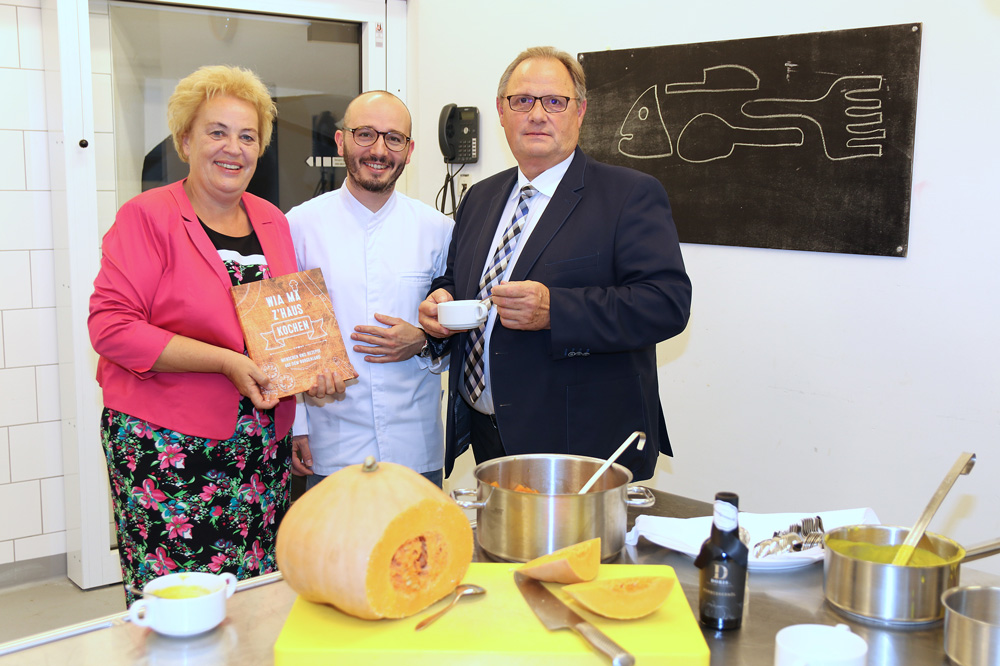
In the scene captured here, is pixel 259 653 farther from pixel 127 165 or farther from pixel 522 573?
pixel 127 165

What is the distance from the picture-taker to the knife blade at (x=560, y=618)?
105 centimetres

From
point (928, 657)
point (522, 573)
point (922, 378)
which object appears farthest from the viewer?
point (922, 378)

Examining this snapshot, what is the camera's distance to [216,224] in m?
2.14

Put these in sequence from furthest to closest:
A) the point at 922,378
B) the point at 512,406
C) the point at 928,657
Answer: the point at 922,378
the point at 512,406
the point at 928,657

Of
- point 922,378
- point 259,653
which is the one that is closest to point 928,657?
point 259,653

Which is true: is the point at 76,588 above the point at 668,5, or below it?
below

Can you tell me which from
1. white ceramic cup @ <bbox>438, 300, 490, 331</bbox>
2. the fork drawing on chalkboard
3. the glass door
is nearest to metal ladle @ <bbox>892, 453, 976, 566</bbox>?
white ceramic cup @ <bbox>438, 300, 490, 331</bbox>

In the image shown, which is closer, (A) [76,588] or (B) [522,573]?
(B) [522,573]

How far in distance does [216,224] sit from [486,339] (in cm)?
72

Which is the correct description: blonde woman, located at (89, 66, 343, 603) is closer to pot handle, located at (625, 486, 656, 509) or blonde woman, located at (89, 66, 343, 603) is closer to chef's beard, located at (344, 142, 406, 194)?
chef's beard, located at (344, 142, 406, 194)

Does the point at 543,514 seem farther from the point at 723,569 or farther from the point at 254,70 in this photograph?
the point at 254,70

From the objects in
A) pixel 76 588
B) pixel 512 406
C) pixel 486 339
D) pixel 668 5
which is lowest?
pixel 76 588

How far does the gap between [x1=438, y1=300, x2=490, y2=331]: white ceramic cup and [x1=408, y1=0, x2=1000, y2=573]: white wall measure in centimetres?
138

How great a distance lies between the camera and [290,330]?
2041 millimetres
